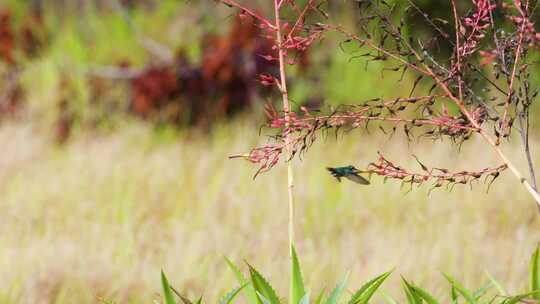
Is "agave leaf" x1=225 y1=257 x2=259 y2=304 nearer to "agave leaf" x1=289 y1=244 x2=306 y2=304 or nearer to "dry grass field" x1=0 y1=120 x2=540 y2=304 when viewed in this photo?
"agave leaf" x1=289 y1=244 x2=306 y2=304

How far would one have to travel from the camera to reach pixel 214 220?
5.87 m

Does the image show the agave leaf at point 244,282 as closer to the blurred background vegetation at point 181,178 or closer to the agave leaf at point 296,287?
the agave leaf at point 296,287

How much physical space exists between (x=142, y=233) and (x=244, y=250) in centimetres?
58

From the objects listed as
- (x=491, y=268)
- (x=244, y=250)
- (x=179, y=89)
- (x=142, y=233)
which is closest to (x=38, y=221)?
(x=142, y=233)

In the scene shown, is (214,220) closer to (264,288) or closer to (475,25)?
(264,288)

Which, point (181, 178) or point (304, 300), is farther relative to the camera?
point (181, 178)

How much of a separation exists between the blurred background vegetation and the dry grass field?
13 mm

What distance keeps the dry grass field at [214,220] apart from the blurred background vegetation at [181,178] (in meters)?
0.01

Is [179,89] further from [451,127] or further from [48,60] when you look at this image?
[451,127]

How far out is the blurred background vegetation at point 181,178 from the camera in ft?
15.8

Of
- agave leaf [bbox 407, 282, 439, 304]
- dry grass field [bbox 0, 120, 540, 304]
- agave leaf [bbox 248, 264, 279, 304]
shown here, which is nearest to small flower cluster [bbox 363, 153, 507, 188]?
agave leaf [bbox 407, 282, 439, 304]

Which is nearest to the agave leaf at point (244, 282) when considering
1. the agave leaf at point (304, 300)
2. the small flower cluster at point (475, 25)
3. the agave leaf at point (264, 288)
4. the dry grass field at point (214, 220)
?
the agave leaf at point (264, 288)

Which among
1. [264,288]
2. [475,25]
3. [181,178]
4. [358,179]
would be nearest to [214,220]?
[181,178]

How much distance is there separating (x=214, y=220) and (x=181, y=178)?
96cm
